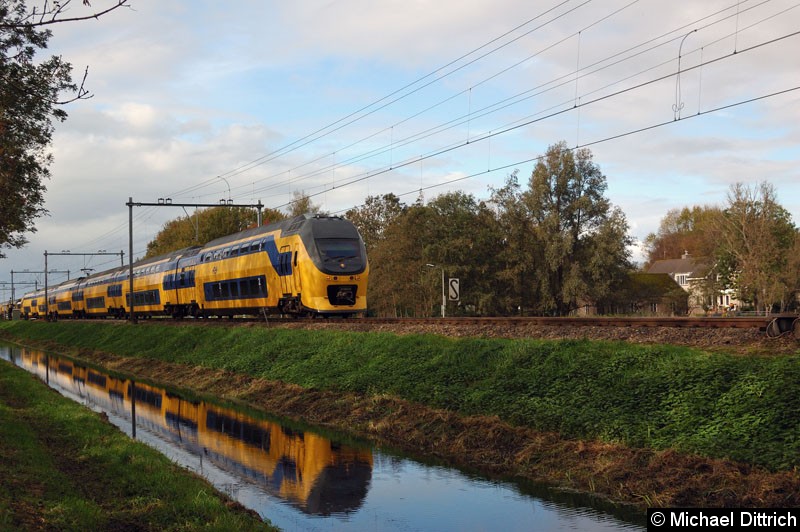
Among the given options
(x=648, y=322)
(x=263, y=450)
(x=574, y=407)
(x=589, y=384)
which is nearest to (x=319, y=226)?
(x=648, y=322)

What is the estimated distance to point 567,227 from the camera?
75.8 meters

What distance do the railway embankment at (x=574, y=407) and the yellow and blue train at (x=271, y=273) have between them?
544cm

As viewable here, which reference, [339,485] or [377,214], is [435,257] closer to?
[377,214]

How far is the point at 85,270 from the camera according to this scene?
112938mm

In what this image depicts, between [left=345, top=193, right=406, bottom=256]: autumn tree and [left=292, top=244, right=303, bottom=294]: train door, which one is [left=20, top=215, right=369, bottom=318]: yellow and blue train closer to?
[left=292, top=244, right=303, bottom=294]: train door

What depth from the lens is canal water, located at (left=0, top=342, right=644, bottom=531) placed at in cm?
1111

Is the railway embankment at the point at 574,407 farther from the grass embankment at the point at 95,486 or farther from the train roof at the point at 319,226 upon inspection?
the train roof at the point at 319,226

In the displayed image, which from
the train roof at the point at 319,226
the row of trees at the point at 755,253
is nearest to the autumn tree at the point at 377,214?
the row of trees at the point at 755,253

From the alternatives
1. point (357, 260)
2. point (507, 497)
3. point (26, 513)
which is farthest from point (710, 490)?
point (357, 260)

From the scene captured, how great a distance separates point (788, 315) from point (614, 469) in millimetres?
6652

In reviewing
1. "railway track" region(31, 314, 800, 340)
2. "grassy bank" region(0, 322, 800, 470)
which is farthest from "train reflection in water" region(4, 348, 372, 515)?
"railway track" region(31, 314, 800, 340)

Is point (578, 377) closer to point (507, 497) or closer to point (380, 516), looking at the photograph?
point (507, 497)

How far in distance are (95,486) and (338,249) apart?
66.6 ft

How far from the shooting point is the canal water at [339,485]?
11109 millimetres
